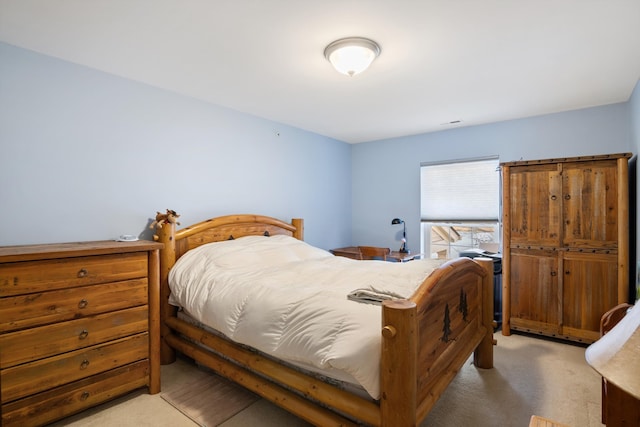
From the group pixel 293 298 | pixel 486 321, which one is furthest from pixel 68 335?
pixel 486 321

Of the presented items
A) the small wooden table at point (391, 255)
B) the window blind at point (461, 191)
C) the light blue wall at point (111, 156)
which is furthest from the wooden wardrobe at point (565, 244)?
the light blue wall at point (111, 156)

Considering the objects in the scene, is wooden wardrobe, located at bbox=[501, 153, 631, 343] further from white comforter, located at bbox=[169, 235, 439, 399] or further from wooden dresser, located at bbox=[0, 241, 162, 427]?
wooden dresser, located at bbox=[0, 241, 162, 427]

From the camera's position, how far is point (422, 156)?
14.5ft

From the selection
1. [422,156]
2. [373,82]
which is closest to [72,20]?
[373,82]

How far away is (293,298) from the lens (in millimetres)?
1874

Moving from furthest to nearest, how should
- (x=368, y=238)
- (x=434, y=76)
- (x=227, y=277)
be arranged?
1. (x=368, y=238)
2. (x=434, y=76)
3. (x=227, y=277)

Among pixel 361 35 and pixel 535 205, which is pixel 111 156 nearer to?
pixel 361 35

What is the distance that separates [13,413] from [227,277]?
131cm

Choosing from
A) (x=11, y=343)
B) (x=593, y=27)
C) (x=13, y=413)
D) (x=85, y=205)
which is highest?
A: (x=593, y=27)

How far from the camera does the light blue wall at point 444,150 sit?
10.8 feet

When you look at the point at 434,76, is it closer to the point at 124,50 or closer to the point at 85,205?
the point at 124,50

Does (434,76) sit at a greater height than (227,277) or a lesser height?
greater

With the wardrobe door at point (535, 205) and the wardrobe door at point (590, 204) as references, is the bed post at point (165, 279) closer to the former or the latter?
the wardrobe door at point (535, 205)

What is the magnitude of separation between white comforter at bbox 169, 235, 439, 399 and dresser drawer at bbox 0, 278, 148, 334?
1.33ft
